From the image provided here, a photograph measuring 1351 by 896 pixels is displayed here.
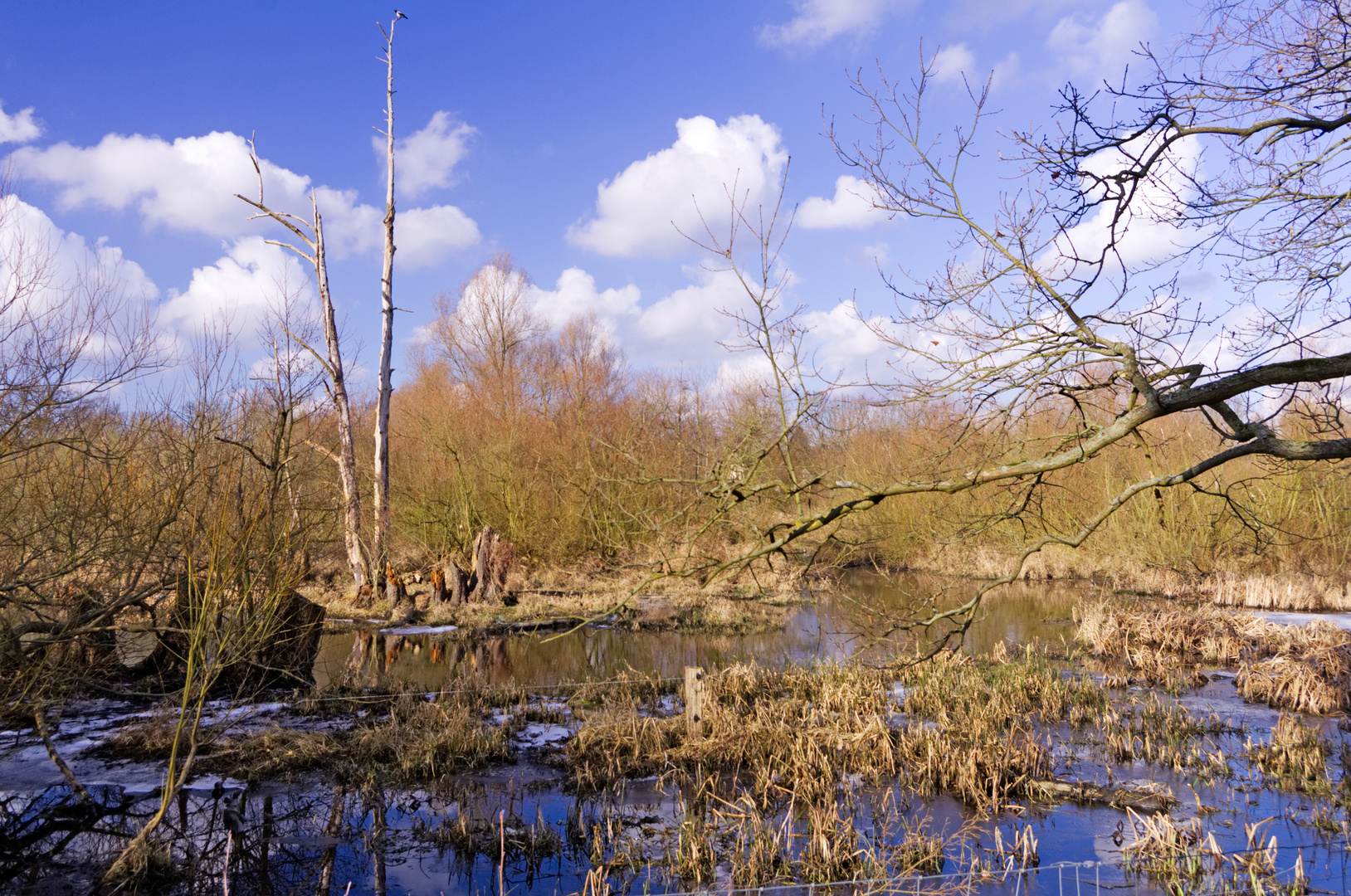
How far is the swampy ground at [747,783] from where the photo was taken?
505cm

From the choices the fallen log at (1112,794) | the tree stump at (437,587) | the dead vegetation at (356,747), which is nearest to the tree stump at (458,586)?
the tree stump at (437,587)

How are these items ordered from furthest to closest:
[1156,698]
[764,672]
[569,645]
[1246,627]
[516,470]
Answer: [516,470], [569,645], [1246,627], [764,672], [1156,698]

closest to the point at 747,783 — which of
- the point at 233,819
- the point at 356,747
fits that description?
the point at 356,747

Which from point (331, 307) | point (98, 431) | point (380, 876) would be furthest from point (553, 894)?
point (331, 307)

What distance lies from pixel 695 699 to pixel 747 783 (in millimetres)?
962

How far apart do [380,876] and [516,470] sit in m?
13.7

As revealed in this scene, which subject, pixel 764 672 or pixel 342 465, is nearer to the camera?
pixel 764 672

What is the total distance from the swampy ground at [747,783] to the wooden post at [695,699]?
112mm

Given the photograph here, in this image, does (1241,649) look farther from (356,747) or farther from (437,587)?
(437,587)

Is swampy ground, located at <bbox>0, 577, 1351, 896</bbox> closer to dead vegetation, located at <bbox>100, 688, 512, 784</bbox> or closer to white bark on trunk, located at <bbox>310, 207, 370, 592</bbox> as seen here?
dead vegetation, located at <bbox>100, 688, 512, 784</bbox>

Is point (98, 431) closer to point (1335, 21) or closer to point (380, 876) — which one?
point (380, 876)

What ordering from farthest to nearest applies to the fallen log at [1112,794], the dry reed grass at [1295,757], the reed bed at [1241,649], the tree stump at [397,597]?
the tree stump at [397,597]
the reed bed at [1241,649]
the dry reed grass at [1295,757]
the fallen log at [1112,794]

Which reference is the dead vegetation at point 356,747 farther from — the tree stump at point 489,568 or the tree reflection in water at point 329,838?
the tree stump at point 489,568

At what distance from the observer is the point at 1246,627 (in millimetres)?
11414
